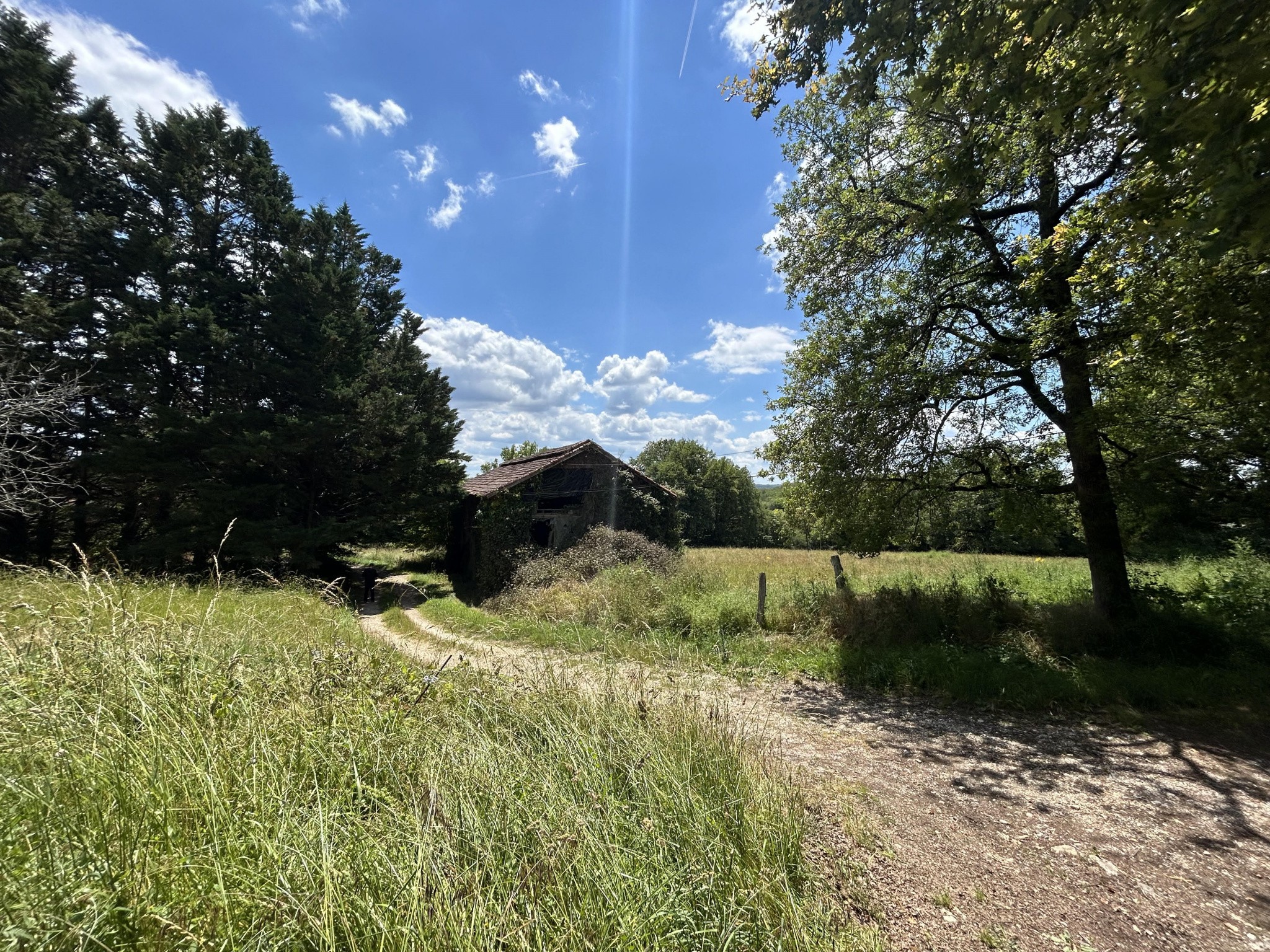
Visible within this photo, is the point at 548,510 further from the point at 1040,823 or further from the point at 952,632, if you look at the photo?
the point at 1040,823

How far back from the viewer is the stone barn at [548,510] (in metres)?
15.8

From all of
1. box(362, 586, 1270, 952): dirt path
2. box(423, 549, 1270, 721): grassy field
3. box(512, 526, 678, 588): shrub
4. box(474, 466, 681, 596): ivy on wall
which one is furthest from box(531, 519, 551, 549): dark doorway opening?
box(362, 586, 1270, 952): dirt path

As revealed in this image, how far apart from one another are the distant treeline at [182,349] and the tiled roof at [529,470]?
2604 mm

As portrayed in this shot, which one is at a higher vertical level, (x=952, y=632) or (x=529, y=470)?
(x=529, y=470)

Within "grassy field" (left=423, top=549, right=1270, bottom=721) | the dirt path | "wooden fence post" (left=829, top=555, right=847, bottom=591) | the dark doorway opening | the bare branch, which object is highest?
the bare branch

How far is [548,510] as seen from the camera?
17828 millimetres

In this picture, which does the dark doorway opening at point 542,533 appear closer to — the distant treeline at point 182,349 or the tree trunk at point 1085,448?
the distant treeline at point 182,349

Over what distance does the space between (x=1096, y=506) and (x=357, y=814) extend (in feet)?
36.4

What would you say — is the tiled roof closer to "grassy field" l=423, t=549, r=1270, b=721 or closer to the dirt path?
"grassy field" l=423, t=549, r=1270, b=721

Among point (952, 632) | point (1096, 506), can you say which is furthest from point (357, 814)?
point (1096, 506)

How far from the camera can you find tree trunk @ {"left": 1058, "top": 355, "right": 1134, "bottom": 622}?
7664 millimetres

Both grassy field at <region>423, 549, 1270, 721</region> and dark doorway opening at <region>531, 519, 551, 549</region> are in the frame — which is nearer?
grassy field at <region>423, 549, 1270, 721</region>

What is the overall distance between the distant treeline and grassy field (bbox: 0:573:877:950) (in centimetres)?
1361

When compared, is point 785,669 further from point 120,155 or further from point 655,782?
point 120,155
